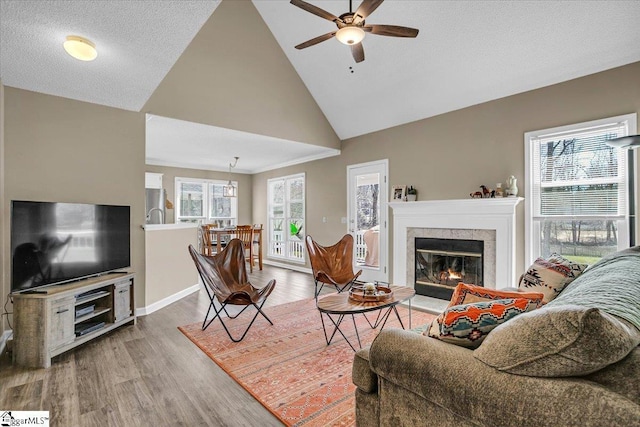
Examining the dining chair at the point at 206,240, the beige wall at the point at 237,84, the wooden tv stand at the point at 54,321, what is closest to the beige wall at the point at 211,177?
the dining chair at the point at 206,240

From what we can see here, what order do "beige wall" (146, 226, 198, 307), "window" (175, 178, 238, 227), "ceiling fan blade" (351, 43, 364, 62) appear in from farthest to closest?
1. "window" (175, 178, 238, 227)
2. "beige wall" (146, 226, 198, 307)
3. "ceiling fan blade" (351, 43, 364, 62)

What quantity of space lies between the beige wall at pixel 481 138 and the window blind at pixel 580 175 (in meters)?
0.16

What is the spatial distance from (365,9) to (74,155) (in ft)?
10.5

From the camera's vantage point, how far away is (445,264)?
4.62m

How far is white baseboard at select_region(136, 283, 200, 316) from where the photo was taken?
3971 millimetres

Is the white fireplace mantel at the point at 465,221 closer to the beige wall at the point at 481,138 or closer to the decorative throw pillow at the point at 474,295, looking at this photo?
the beige wall at the point at 481,138

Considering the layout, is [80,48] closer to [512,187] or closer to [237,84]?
[237,84]

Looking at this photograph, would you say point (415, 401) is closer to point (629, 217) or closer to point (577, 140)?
point (629, 217)

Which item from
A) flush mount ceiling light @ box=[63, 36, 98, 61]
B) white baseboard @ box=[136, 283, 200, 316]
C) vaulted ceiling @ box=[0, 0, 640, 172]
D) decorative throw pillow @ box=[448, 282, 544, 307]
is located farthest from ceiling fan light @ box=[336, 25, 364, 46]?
white baseboard @ box=[136, 283, 200, 316]

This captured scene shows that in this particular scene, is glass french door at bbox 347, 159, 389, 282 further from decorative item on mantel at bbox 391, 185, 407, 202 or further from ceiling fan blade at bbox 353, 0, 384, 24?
ceiling fan blade at bbox 353, 0, 384, 24

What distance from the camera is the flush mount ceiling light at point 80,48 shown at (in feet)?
8.00

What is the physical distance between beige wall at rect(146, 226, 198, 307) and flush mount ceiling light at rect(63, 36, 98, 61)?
210cm

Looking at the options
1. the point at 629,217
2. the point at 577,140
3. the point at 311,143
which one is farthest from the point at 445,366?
the point at 311,143

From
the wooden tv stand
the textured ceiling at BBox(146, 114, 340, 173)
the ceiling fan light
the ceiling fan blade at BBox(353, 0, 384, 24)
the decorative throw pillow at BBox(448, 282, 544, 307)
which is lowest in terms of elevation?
the wooden tv stand
